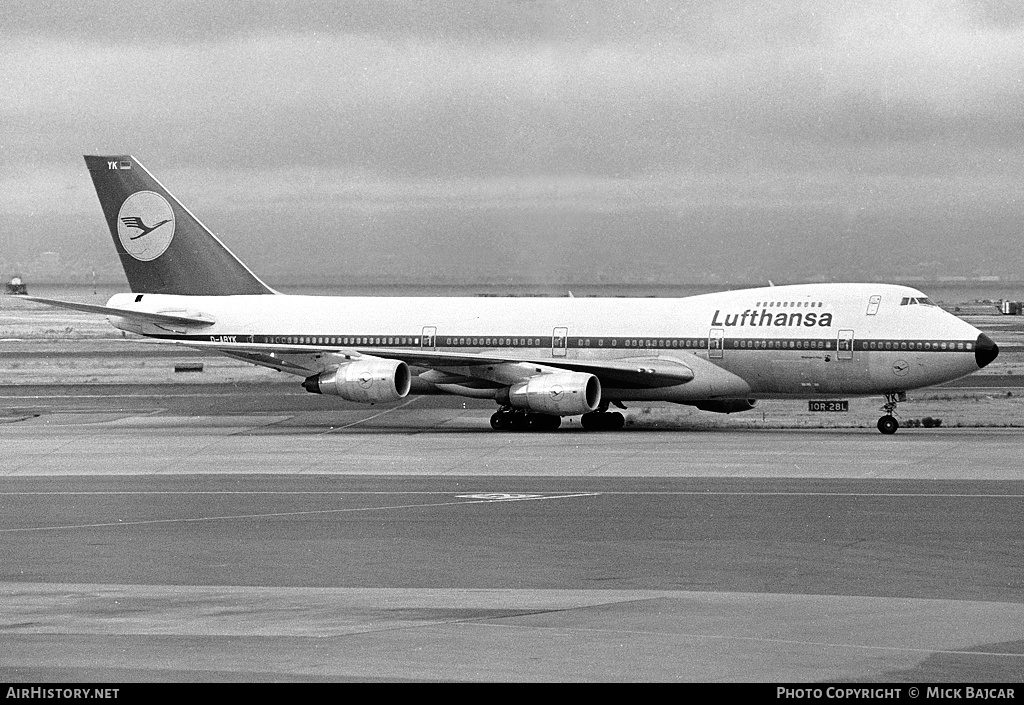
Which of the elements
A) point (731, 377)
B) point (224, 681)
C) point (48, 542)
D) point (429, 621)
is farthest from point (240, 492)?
point (731, 377)

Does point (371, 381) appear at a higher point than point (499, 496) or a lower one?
higher

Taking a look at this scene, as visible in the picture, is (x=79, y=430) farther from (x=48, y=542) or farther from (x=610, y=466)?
(x=48, y=542)

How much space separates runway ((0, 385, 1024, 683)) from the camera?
525 inches

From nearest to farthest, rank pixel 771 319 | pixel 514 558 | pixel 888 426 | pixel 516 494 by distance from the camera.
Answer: pixel 514 558, pixel 516 494, pixel 888 426, pixel 771 319

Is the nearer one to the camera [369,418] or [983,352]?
[983,352]

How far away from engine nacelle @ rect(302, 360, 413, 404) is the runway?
3.29 metres

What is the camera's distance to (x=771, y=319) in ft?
129

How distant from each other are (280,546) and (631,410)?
28.1 m

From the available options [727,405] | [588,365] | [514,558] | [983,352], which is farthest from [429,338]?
[514,558]

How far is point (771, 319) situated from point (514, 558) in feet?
70.4

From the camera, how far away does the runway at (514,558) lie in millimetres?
13336

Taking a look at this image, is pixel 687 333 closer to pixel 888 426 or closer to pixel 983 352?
pixel 888 426

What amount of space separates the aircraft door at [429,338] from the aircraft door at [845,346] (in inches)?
451

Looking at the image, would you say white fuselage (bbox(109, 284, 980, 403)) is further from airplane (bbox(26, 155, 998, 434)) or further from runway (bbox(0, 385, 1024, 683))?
runway (bbox(0, 385, 1024, 683))
